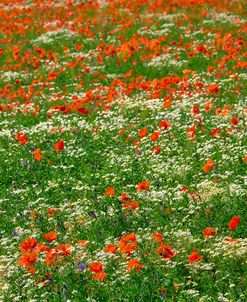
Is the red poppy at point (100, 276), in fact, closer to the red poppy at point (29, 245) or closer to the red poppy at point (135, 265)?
the red poppy at point (135, 265)

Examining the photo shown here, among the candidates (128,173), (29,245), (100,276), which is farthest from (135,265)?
(128,173)

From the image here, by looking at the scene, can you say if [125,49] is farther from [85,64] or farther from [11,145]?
[11,145]

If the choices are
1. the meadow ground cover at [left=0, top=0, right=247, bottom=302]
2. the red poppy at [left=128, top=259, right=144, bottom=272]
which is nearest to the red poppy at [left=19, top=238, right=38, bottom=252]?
the meadow ground cover at [left=0, top=0, right=247, bottom=302]

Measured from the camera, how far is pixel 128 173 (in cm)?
813

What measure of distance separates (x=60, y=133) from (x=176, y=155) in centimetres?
228

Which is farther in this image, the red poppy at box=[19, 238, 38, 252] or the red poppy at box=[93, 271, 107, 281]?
the red poppy at box=[19, 238, 38, 252]

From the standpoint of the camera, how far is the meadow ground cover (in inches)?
223

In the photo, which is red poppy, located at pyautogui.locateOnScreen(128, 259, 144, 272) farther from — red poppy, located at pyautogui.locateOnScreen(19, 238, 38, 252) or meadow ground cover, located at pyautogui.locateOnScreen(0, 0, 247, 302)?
red poppy, located at pyautogui.locateOnScreen(19, 238, 38, 252)

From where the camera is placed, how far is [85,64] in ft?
44.2

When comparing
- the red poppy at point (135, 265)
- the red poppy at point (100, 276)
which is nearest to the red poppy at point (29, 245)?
the red poppy at point (100, 276)

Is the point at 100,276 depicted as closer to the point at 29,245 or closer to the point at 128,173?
the point at 29,245

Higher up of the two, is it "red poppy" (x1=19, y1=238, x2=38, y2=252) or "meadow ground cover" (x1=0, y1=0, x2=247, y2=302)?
"red poppy" (x1=19, y1=238, x2=38, y2=252)

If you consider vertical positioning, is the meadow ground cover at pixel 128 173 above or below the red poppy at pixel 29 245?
below

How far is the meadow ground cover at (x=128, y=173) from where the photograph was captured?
223 inches
